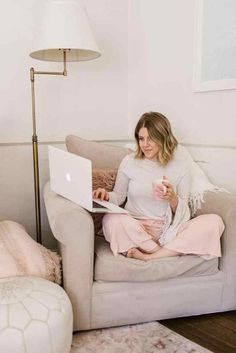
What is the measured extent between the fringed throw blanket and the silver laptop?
30cm

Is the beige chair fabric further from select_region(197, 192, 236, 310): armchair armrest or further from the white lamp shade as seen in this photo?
the white lamp shade

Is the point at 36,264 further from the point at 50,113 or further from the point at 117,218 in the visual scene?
the point at 50,113

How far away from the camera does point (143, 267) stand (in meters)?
1.74

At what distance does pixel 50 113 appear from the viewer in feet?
8.68

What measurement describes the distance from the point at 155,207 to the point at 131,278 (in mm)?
417

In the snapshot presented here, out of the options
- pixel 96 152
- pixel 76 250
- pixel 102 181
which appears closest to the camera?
pixel 76 250

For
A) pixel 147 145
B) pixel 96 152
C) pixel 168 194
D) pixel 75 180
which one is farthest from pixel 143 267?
pixel 96 152

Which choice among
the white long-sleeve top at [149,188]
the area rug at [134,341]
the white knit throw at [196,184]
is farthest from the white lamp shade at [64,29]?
the area rug at [134,341]

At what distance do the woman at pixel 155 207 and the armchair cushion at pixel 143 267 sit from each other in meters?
0.04

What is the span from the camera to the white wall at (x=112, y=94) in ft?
7.64

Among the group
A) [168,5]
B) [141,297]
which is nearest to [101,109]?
[168,5]

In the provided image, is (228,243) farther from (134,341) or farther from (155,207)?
(134,341)

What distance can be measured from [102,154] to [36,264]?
78 centimetres

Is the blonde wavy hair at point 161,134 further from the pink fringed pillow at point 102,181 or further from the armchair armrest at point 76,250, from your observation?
the armchair armrest at point 76,250
